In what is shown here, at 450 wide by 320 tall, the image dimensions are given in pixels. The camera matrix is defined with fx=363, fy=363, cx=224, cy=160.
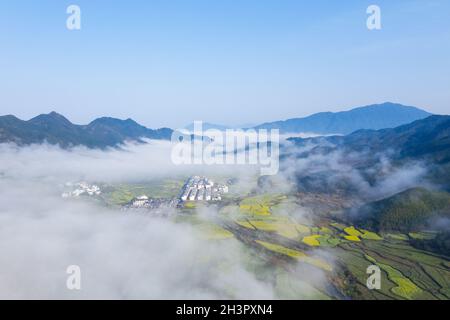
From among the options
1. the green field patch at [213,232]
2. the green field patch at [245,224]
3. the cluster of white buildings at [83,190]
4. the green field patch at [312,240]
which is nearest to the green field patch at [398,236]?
the green field patch at [312,240]

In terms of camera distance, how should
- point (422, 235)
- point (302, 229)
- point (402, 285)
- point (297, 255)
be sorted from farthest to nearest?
point (302, 229) → point (422, 235) → point (297, 255) → point (402, 285)

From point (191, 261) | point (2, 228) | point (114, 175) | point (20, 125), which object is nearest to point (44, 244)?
point (2, 228)

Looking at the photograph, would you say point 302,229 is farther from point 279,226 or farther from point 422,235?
point 422,235

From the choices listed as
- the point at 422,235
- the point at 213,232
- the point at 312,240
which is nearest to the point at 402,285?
the point at 312,240

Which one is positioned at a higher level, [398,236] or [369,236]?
[398,236]

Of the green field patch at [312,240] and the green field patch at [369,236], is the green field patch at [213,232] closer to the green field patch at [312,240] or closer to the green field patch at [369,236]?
the green field patch at [312,240]

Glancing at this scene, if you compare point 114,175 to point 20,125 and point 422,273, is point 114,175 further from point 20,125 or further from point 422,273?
point 422,273

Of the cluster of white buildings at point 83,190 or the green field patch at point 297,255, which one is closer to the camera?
the green field patch at point 297,255
